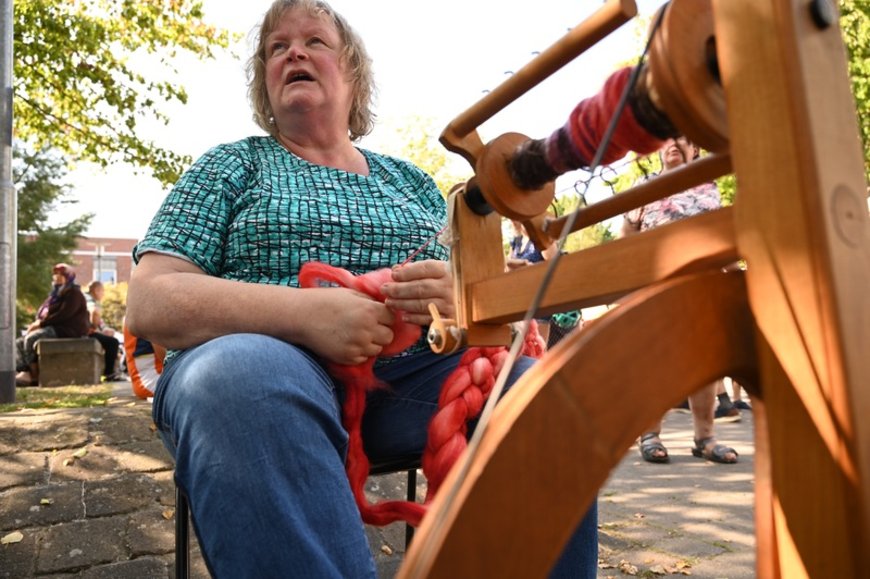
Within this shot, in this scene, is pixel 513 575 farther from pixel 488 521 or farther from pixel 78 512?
pixel 78 512

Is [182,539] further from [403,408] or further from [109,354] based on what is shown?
[109,354]

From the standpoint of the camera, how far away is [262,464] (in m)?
0.80

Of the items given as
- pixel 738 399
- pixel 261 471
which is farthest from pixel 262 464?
pixel 738 399

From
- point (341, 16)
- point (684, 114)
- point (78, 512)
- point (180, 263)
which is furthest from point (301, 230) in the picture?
point (78, 512)

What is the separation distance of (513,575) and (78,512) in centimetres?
206

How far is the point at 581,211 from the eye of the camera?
0.74 metres

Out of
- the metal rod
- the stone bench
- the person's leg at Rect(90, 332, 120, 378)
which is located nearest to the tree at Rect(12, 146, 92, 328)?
the person's leg at Rect(90, 332, 120, 378)

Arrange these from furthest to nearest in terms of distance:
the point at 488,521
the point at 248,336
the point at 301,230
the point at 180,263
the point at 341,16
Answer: the point at 341,16 → the point at 301,230 → the point at 180,263 → the point at 248,336 → the point at 488,521

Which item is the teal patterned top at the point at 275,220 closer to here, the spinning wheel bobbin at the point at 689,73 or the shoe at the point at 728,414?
the spinning wheel bobbin at the point at 689,73

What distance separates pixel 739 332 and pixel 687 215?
85.8 inches

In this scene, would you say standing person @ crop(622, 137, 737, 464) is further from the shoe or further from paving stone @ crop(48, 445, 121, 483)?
paving stone @ crop(48, 445, 121, 483)

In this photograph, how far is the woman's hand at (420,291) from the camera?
1041 millimetres

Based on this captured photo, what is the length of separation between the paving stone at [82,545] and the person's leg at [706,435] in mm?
2329

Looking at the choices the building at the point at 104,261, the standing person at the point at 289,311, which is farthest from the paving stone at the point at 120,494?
the building at the point at 104,261
